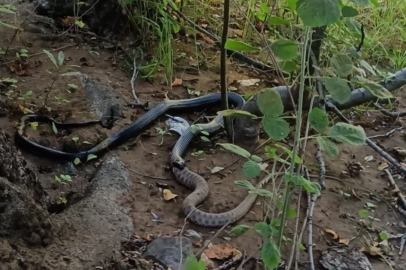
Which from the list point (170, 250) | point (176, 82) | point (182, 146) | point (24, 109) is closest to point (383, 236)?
point (170, 250)

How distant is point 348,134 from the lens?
2.06 metres

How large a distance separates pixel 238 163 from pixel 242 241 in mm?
812

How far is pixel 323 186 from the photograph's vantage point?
360 centimetres

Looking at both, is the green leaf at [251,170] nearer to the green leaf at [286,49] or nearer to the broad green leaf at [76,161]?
the green leaf at [286,49]

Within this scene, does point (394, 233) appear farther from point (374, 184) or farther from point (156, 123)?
point (156, 123)

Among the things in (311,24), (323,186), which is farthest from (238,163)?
(311,24)

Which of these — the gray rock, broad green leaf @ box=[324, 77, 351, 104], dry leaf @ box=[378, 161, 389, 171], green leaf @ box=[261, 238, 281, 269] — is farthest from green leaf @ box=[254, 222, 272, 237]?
dry leaf @ box=[378, 161, 389, 171]

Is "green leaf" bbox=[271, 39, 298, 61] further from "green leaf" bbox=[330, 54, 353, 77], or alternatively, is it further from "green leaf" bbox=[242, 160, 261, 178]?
"green leaf" bbox=[242, 160, 261, 178]

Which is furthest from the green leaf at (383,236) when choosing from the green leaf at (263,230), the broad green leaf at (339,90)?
the broad green leaf at (339,90)

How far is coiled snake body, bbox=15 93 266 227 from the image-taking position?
128 inches

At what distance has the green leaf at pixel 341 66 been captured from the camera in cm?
215

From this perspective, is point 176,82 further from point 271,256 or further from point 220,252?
point 271,256

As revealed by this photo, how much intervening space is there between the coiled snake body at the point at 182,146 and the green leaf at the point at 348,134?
1230 millimetres

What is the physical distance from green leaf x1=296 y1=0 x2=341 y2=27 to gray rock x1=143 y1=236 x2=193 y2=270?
134cm
